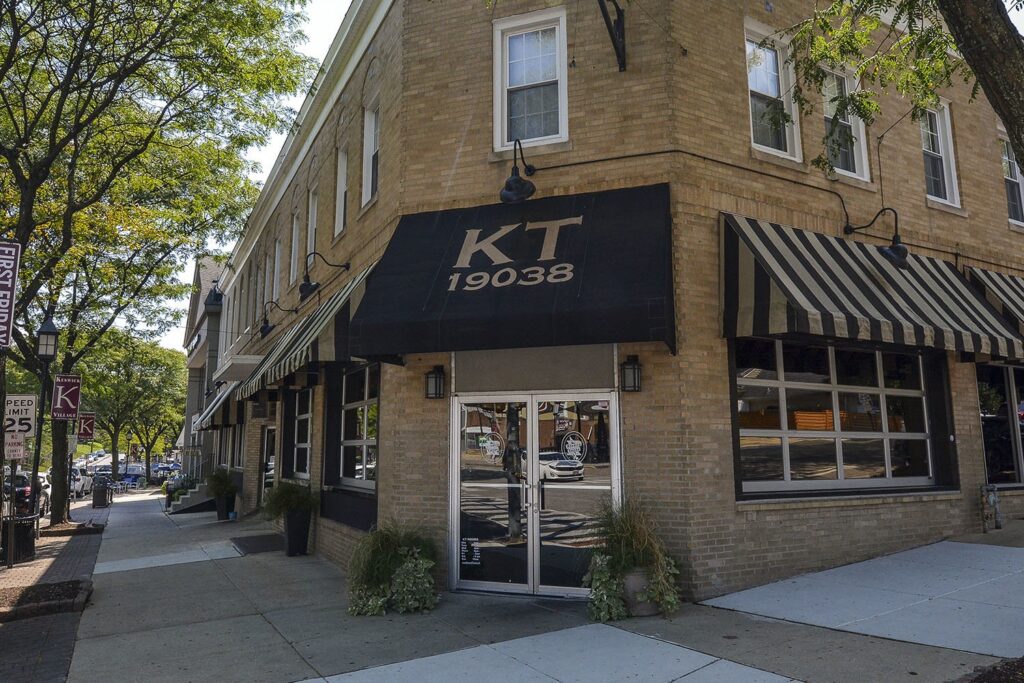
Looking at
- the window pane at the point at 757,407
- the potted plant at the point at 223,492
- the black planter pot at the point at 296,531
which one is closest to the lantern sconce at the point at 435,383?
the window pane at the point at 757,407

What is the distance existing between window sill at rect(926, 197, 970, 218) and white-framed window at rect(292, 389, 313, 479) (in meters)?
11.0

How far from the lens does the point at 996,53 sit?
521 cm

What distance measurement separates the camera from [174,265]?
21.8 m

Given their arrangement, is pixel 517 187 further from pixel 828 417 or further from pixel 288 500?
pixel 288 500

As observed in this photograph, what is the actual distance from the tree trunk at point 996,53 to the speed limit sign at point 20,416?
14489 mm

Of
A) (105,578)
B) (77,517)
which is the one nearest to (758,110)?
(105,578)

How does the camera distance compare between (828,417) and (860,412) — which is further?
(860,412)

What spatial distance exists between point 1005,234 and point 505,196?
8768 mm

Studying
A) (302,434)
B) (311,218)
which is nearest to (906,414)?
(302,434)

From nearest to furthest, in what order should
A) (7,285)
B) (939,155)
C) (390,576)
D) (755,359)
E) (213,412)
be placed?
(7,285)
(390,576)
(755,359)
(939,155)
(213,412)

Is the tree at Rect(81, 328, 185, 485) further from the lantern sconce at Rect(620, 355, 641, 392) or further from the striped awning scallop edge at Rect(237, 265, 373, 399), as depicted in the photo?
the lantern sconce at Rect(620, 355, 641, 392)

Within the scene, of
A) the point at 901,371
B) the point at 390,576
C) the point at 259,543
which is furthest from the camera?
the point at 259,543

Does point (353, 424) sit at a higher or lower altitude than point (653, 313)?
lower

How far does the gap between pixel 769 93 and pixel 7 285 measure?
9395 millimetres
